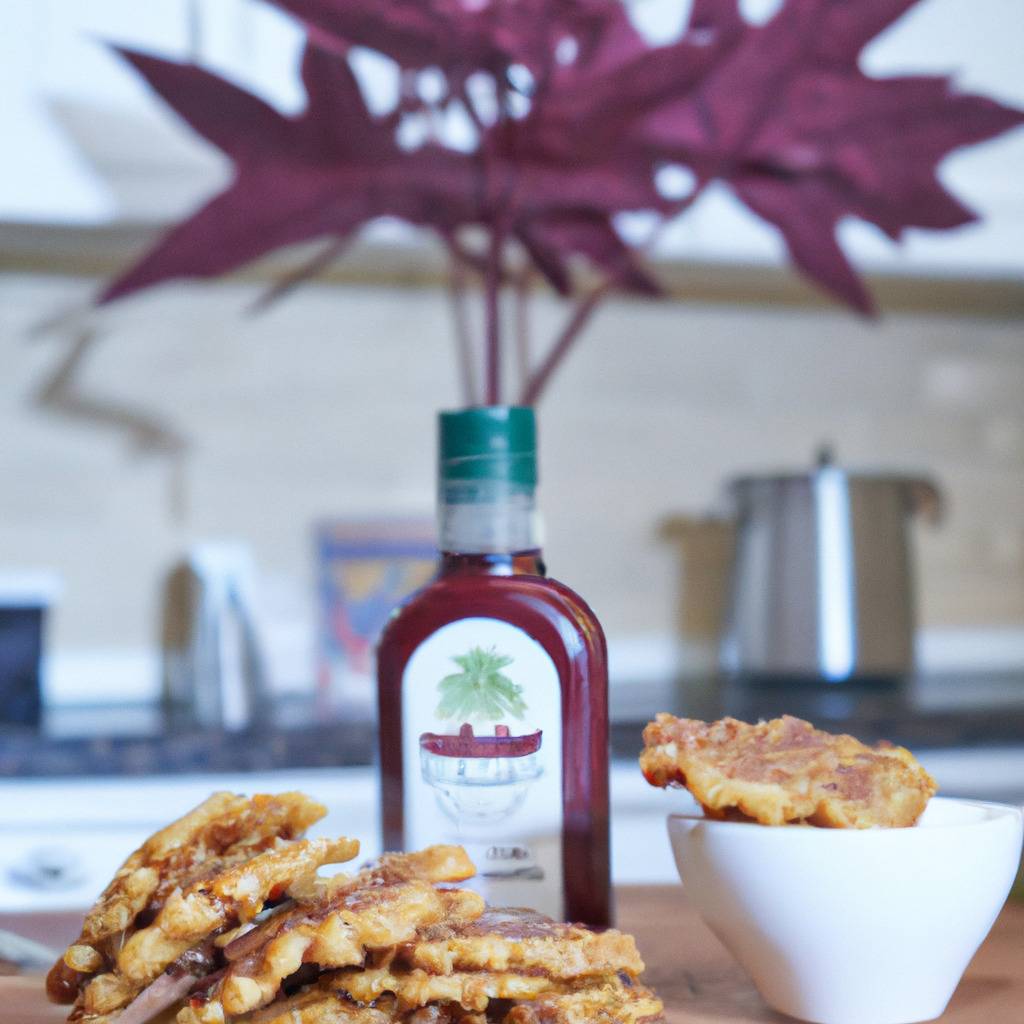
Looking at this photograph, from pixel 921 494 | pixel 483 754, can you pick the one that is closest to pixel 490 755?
pixel 483 754

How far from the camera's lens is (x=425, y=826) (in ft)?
1.86

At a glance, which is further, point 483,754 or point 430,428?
point 430,428

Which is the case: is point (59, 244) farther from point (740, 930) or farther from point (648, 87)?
point (740, 930)

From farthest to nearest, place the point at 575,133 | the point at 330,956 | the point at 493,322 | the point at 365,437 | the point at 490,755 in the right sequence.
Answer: the point at 365,437 → the point at 575,133 → the point at 493,322 → the point at 490,755 → the point at 330,956

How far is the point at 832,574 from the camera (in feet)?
5.48

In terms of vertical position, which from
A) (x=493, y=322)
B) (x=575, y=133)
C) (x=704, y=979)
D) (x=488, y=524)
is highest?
(x=575, y=133)

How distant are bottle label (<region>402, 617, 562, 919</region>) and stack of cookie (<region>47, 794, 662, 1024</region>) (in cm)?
8

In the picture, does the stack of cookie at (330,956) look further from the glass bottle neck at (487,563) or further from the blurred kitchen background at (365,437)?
the blurred kitchen background at (365,437)

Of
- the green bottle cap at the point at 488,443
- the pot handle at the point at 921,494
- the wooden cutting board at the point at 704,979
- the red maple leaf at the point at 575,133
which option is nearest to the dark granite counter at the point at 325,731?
the pot handle at the point at 921,494

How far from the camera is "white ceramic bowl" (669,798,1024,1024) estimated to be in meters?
0.46

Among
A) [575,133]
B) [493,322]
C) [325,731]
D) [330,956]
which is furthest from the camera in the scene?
[325,731]

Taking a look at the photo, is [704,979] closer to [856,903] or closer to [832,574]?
[856,903]

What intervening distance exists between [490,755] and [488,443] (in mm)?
137

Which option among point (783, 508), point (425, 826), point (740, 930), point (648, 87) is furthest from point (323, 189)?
point (740, 930)
